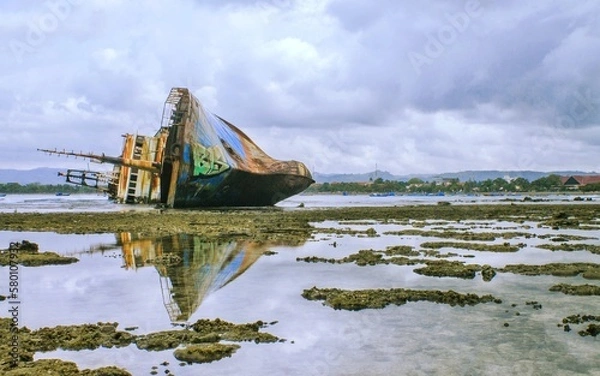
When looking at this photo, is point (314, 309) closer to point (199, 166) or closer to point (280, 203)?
point (199, 166)

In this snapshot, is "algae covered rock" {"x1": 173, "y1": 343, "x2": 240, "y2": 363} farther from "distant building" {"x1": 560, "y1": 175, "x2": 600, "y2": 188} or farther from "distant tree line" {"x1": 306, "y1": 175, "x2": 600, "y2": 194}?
"distant tree line" {"x1": 306, "y1": 175, "x2": 600, "y2": 194}

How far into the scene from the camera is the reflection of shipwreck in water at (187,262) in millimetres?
10755

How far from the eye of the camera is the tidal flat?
23.0ft

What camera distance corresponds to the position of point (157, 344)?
7.61 meters

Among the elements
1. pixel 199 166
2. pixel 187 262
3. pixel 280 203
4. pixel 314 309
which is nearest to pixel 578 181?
pixel 280 203

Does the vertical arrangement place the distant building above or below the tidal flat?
above

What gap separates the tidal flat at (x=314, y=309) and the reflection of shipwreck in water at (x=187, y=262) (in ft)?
0.19

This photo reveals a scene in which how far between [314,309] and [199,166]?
3438 cm

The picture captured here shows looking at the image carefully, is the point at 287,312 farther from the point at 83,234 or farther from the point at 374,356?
the point at 83,234

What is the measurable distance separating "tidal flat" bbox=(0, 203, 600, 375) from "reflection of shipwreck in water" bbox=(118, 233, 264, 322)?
0.06 m

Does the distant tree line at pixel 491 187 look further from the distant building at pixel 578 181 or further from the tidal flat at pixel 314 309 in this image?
the tidal flat at pixel 314 309

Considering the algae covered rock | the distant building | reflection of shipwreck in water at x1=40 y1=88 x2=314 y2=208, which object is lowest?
the algae covered rock

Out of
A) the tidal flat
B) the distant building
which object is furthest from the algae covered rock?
the distant building

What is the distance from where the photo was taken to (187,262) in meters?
15.4
